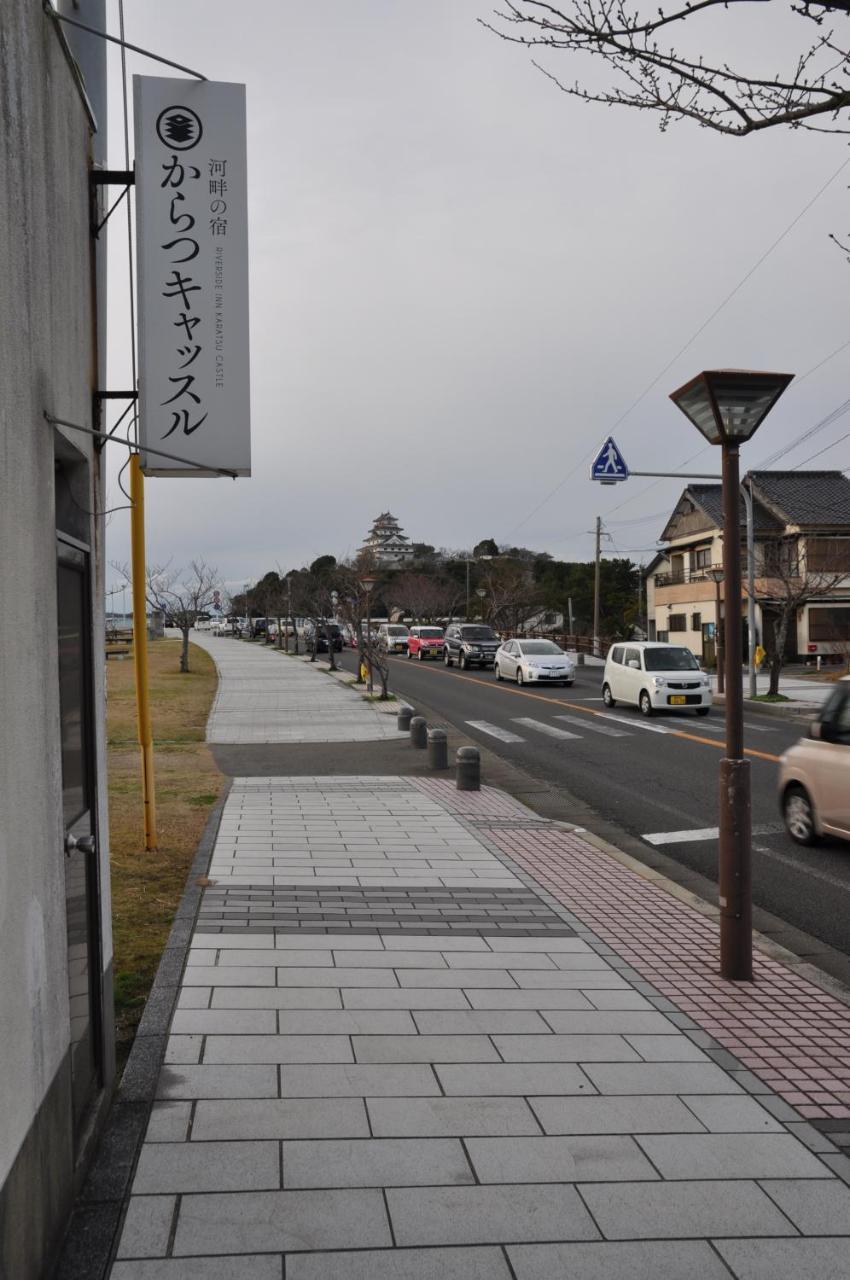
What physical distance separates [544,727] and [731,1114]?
16.4 meters

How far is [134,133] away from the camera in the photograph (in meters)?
→ 4.73

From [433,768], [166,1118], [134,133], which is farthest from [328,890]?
[433,768]

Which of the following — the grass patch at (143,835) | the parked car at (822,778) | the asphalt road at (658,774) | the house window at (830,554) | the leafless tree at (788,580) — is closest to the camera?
the grass patch at (143,835)

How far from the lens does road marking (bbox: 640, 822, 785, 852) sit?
10.4 meters

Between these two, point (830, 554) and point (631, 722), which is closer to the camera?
point (631, 722)

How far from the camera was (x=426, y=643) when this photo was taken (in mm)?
48000

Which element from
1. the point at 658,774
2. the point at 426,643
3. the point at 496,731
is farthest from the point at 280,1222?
the point at 426,643

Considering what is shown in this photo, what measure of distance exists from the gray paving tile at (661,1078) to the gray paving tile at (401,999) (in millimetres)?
971

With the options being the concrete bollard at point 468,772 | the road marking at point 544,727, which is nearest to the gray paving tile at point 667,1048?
the concrete bollard at point 468,772

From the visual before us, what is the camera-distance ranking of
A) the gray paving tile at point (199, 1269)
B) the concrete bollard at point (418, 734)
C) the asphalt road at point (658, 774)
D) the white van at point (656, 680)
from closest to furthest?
the gray paving tile at point (199, 1269) → the asphalt road at point (658, 774) → the concrete bollard at point (418, 734) → the white van at point (656, 680)

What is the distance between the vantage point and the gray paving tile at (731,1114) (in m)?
4.07

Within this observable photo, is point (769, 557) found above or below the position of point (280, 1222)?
above

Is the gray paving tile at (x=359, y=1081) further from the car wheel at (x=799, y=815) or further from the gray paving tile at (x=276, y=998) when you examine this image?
the car wheel at (x=799, y=815)

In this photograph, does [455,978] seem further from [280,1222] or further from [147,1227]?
[147,1227]
